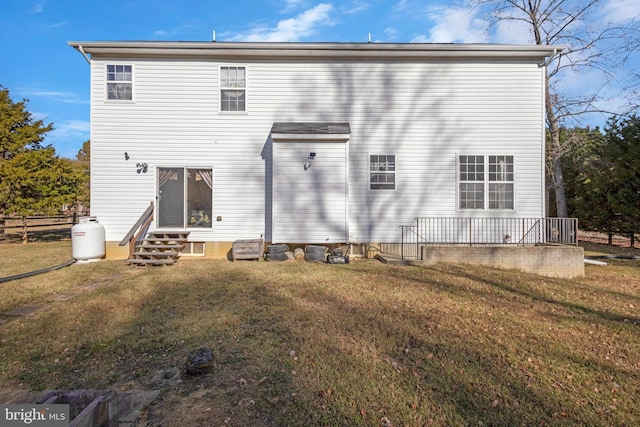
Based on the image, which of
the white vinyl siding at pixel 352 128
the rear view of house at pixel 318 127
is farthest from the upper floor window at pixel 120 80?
the white vinyl siding at pixel 352 128

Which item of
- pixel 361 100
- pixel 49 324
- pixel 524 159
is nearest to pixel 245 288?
pixel 49 324

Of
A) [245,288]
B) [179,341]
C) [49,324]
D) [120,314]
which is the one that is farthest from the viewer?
[245,288]

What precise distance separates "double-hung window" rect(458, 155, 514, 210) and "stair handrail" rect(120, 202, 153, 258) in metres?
9.05

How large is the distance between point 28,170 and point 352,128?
43.3ft

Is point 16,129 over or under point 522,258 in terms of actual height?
over

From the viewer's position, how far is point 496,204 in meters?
9.29

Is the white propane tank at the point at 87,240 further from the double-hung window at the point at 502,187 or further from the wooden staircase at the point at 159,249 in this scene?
the double-hung window at the point at 502,187

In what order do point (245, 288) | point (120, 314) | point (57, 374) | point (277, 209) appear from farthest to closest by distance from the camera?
point (277, 209) → point (245, 288) → point (120, 314) → point (57, 374)

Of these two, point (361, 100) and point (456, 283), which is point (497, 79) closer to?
A: point (361, 100)

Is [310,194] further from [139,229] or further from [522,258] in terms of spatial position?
[522,258]

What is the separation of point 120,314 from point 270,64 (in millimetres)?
7587

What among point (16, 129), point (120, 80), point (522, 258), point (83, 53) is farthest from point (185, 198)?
point (16, 129)

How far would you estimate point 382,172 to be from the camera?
9.29 metres

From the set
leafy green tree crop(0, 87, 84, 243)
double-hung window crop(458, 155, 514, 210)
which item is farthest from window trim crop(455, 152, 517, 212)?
leafy green tree crop(0, 87, 84, 243)
